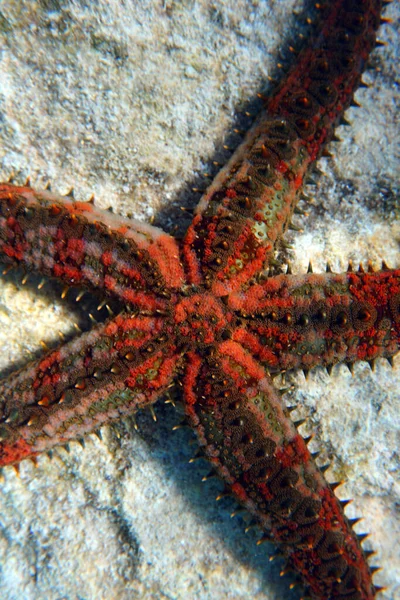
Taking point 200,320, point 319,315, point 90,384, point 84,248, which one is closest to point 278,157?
point 319,315

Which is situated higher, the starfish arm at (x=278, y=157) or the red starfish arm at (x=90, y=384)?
the starfish arm at (x=278, y=157)

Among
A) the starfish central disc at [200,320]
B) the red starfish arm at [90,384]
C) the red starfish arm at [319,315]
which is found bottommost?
the red starfish arm at [90,384]

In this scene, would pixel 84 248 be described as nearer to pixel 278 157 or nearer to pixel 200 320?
pixel 200 320

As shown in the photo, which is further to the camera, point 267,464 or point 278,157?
point 278,157

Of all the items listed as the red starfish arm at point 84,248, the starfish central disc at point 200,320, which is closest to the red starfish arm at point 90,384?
the starfish central disc at point 200,320

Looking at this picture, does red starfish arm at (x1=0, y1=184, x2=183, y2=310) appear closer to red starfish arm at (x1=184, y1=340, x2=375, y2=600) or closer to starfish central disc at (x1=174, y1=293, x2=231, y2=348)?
starfish central disc at (x1=174, y1=293, x2=231, y2=348)

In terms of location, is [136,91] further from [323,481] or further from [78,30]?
[323,481]

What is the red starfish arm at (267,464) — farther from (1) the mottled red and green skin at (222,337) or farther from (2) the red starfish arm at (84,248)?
(2) the red starfish arm at (84,248)
